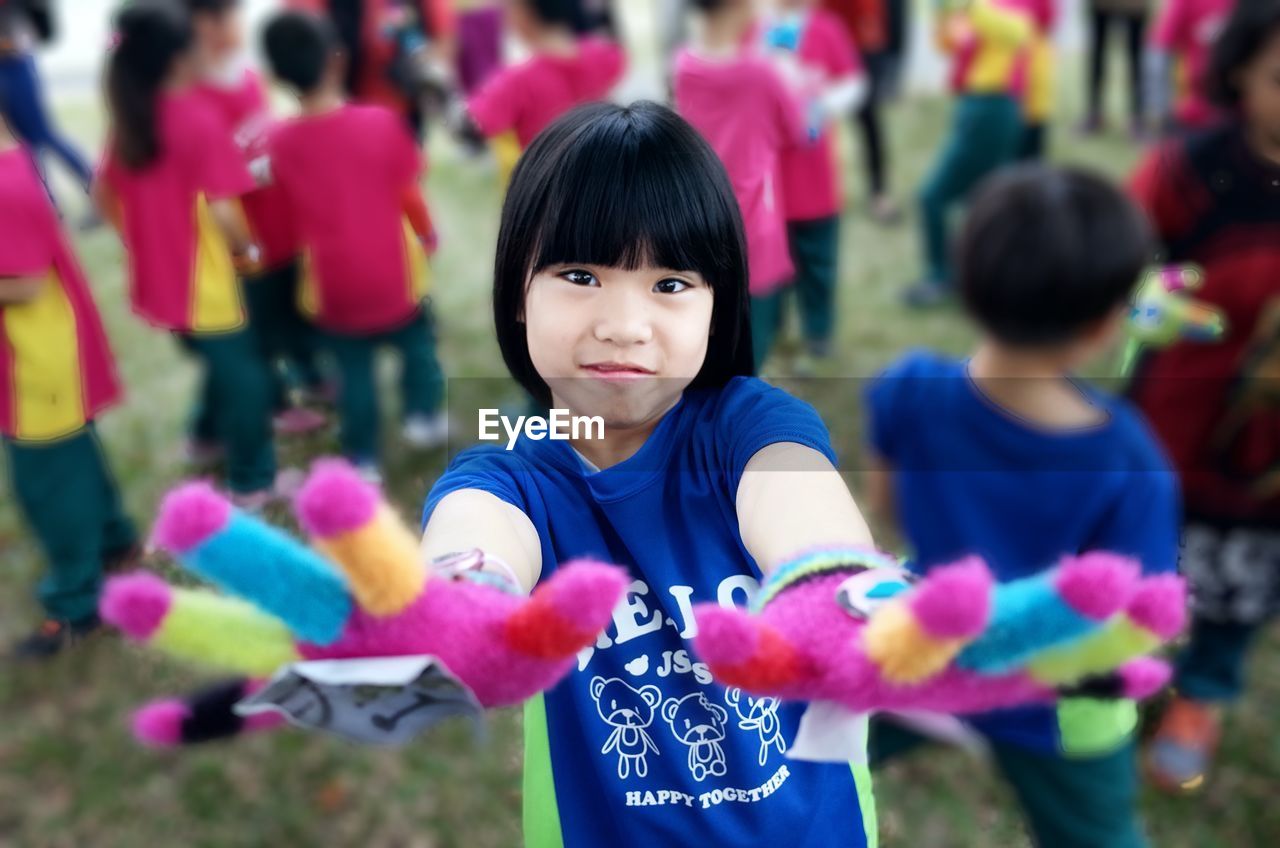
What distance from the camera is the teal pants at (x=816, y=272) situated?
327 centimetres

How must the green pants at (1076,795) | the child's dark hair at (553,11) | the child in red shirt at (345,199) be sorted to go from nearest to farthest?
the green pants at (1076,795) → the child in red shirt at (345,199) → the child's dark hair at (553,11)

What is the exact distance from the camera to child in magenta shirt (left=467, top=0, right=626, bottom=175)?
9.68ft

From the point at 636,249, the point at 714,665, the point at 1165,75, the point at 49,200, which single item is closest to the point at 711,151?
the point at 636,249

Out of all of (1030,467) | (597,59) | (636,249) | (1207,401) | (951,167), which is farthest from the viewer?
(951,167)

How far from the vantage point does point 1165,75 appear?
6152 mm

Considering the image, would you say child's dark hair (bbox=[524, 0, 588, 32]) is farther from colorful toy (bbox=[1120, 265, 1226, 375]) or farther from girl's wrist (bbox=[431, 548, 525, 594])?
girl's wrist (bbox=[431, 548, 525, 594])

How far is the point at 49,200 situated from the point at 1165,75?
6.05 meters

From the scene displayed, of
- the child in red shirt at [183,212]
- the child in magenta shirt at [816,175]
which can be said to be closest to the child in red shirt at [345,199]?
the child in red shirt at [183,212]

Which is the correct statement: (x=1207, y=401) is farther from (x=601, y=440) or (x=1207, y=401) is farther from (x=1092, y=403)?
(x=601, y=440)

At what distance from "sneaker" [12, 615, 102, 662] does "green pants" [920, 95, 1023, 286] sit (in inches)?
128

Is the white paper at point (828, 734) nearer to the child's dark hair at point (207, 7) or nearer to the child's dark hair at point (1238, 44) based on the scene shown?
the child's dark hair at point (1238, 44)

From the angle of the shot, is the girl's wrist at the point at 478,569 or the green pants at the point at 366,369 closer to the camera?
the girl's wrist at the point at 478,569

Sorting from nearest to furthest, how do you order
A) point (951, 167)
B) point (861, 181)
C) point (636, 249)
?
point (636, 249), point (951, 167), point (861, 181)

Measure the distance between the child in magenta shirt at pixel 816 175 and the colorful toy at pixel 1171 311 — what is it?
1.20 meters
